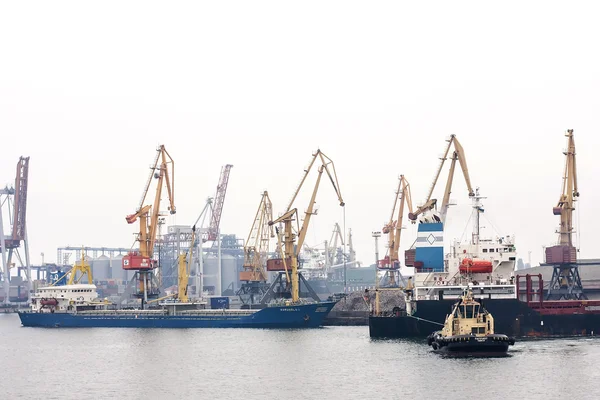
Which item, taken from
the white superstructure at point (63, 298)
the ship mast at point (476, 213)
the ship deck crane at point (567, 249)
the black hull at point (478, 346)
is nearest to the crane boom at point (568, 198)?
the ship deck crane at point (567, 249)

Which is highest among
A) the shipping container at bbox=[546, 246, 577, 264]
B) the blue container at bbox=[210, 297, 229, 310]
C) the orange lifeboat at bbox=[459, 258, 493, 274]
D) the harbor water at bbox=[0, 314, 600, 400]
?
the shipping container at bbox=[546, 246, 577, 264]

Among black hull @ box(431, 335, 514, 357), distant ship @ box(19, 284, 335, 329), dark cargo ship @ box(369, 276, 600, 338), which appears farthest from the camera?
distant ship @ box(19, 284, 335, 329)

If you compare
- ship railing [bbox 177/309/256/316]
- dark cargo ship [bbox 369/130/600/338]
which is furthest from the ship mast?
ship railing [bbox 177/309/256/316]

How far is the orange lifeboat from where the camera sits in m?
71.4

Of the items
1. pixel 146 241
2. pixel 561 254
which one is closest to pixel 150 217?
pixel 146 241

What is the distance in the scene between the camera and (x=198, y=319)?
345 feet

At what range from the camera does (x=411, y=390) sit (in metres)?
48.7

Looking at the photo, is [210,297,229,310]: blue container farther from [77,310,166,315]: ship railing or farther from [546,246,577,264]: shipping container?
[546,246,577,264]: shipping container

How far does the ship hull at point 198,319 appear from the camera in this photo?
101 m

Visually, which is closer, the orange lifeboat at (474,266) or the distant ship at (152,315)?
the orange lifeboat at (474,266)

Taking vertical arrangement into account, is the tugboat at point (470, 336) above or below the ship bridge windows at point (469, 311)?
below

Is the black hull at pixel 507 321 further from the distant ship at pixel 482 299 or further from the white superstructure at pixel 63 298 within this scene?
the white superstructure at pixel 63 298

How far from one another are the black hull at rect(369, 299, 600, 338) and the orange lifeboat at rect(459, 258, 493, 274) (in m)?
2.57

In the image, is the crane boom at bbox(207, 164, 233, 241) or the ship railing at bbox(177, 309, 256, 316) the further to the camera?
the crane boom at bbox(207, 164, 233, 241)
